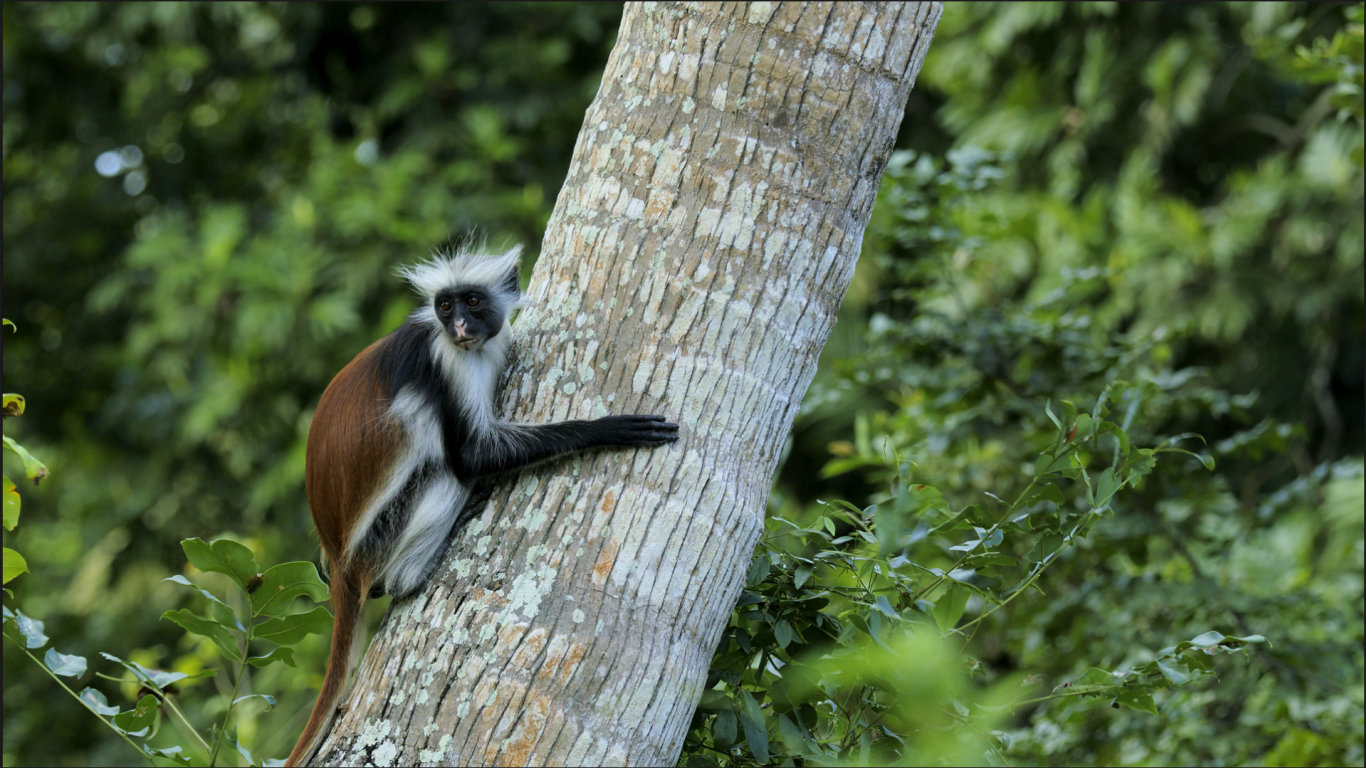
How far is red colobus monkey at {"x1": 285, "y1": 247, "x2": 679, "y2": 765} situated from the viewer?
3.03m

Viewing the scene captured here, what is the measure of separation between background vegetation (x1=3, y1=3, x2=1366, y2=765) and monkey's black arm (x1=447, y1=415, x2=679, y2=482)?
409 millimetres

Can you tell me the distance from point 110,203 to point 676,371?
8767 millimetres

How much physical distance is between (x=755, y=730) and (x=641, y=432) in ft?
2.15

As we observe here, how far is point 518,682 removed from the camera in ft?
7.00

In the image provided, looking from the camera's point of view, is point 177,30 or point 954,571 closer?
point 954,571

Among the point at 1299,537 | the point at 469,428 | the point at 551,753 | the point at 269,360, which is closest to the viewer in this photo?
the point at 551,753

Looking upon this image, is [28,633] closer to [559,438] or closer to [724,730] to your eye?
[559,438]

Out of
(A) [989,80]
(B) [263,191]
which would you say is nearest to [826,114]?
(A) [989,80]

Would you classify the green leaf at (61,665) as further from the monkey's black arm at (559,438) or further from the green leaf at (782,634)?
the green leaf at (782,634)

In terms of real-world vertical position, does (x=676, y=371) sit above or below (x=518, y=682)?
above

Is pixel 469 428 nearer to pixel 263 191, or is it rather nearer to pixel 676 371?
pixel 676 371

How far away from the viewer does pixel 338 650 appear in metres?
3.12

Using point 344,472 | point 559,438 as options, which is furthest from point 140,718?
point 559,438

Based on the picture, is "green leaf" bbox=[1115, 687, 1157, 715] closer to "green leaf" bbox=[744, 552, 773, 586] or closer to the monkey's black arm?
"green leaf" bbox=[744, 552, 773, 586]
